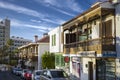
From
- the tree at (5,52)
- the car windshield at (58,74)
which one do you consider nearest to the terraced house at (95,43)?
the car windshield at (58,74)

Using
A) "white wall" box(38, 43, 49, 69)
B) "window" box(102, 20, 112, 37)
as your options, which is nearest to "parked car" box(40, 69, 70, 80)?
"window" box(102, 20, 112, 37)

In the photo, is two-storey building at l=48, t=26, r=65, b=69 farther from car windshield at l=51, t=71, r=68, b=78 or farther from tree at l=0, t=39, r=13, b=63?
tree at l=0, t=39, r=13, b=63

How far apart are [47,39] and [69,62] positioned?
24.6 m

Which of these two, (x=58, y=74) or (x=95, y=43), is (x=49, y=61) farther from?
(x=95, y=43)

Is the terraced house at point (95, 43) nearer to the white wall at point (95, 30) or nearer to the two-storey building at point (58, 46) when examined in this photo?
the white wall at point (95, 30)

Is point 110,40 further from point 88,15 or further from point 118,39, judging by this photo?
point 88,15

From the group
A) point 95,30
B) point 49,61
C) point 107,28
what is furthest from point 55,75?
point 49,61

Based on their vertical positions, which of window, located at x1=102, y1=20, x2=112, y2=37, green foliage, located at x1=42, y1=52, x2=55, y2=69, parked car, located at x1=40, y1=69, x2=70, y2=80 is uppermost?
window, located at x1=102, y1=20, x2=112, y2=37

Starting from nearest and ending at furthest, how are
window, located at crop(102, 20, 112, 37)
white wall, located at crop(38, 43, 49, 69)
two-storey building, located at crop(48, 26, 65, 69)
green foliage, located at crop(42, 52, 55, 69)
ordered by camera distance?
window, located at crop(102, 20, 112, 37), two-storey building, located at crop(48, 26, 65, 69), green foliage, located at crop(42, 52, 55, 69), white wall, located at crop(38, 43, 49, 69)

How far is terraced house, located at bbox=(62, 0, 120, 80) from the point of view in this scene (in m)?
23.3

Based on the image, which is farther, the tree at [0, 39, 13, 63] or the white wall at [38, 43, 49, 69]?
the tree at [0, 39, 13, 63]

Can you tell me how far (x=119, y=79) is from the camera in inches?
900

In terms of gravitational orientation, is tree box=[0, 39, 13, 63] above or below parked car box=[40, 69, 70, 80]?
above

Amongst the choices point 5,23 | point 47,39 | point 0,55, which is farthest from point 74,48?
point 5,23
